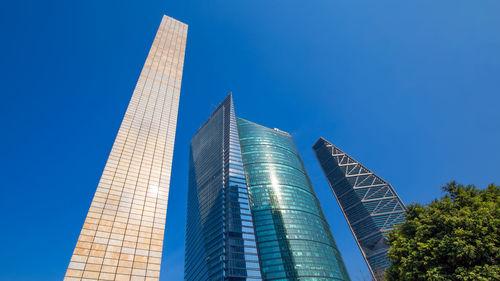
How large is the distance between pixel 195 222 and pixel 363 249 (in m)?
95.9

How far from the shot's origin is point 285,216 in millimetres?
105375

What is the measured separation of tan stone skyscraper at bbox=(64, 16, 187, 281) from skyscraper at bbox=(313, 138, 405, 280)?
13004cm

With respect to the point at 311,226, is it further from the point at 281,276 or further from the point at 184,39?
the point at 184,39

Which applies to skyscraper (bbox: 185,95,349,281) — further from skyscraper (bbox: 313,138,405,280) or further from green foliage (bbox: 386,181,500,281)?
green foliage (bbox: 386,181,500,281)

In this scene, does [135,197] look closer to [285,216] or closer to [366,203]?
[285,216]

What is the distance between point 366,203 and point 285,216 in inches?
2772

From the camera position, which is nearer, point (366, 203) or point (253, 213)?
point (253, 213)

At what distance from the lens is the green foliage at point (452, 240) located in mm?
15953

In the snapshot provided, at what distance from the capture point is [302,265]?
9131cm

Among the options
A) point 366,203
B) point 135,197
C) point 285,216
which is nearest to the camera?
point 135,197

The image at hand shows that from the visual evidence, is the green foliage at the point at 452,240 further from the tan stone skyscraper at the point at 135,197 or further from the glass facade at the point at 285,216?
the glass facade at the point at 285,216

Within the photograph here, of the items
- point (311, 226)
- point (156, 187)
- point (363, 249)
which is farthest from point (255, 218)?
point (156, 187)

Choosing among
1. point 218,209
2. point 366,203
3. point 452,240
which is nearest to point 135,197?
point 452,240

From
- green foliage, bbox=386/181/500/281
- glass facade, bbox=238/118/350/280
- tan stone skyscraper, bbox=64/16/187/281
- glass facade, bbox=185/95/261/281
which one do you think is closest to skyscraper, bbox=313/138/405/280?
glass facade, bbox=238/118/350/280
